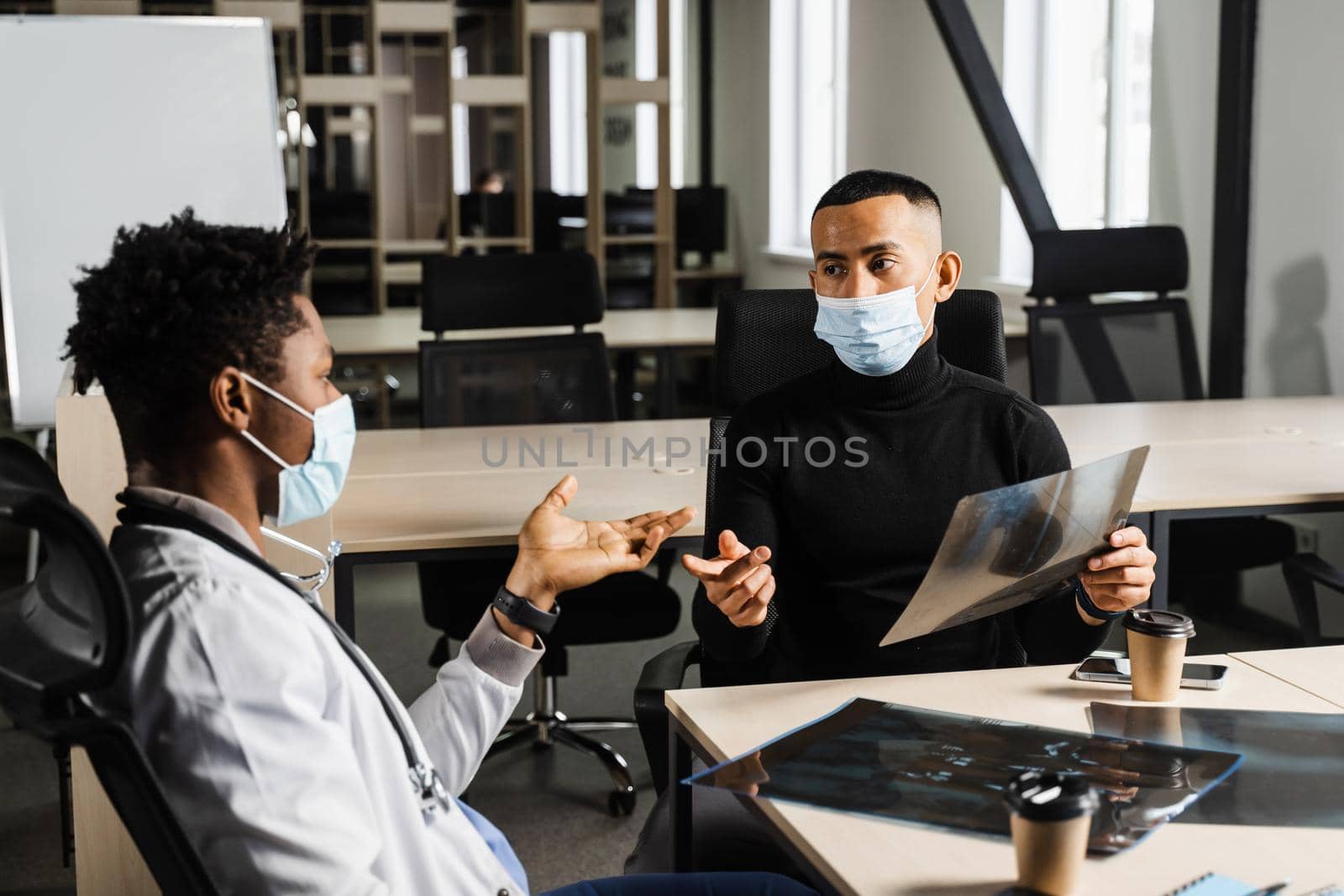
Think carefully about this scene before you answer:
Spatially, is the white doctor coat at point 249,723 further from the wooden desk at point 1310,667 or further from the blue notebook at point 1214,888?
the wooden desk at point 1310,667

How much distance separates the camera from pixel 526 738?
297cm

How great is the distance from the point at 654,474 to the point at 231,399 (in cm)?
163

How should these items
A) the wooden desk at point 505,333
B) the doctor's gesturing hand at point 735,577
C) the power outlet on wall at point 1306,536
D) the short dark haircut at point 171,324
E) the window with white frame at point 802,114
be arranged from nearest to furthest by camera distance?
the short dark haircut at point 171,324 → the doctor's gesturing hand at point 735,577 → the power outlet on wall at point 1306,536 → the wooden desk at point 505,333 → the window with white frame at point 802,114

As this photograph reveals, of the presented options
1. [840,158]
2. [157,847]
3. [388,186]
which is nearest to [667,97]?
[840,158]

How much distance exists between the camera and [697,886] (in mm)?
1377

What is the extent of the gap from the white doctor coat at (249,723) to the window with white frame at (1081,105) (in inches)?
172

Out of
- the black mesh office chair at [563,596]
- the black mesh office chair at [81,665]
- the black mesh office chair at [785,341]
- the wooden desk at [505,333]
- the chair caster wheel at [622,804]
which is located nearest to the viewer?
the black mesh office chair at [81,665]

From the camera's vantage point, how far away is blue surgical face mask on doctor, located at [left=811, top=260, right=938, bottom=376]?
72.5 inches

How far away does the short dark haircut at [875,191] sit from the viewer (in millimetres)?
1851

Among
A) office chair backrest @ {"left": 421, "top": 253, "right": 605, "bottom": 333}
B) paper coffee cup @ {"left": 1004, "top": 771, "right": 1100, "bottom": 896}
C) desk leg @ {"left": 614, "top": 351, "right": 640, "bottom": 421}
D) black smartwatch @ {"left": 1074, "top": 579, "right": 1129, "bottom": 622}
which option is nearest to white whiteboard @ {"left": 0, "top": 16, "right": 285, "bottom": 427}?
office chair backrest @ {"left": 421, "top": 253, "right": 605, "bottom": 333}

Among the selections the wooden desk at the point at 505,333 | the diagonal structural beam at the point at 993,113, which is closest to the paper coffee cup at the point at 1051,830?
the wooden desk at the point at 505,333

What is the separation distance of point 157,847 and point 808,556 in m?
1.08

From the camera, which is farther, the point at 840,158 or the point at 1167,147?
the point at 840,158

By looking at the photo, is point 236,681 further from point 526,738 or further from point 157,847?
point 526,738
